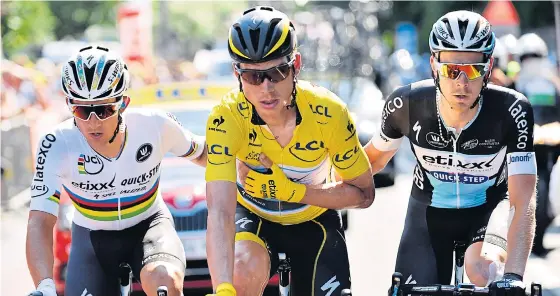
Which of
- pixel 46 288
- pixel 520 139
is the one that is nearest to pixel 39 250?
pixel 46 288

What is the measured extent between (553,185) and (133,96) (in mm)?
4669

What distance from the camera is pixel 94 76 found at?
17.9 feet

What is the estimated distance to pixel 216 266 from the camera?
4.70 metres

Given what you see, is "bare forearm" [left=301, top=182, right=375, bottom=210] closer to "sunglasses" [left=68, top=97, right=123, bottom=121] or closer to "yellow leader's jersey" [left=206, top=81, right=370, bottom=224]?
"yellow leader's jersey" [left=206, top=81, right=370, bottom=224]

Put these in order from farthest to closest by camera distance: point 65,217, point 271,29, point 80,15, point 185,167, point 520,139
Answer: point 80,15, point 185,167, point 65,217, point 520,139, point 271,29

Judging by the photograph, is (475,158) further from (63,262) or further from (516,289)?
(63,262)

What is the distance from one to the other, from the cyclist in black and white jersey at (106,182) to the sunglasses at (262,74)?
94 cm

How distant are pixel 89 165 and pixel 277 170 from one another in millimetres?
1274

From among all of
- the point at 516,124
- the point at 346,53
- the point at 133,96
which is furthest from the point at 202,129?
the point at 346,53

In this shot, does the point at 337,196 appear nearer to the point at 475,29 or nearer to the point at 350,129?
the point at 350,129

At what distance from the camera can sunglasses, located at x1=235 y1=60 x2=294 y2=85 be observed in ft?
16.1

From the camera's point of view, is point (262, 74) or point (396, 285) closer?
point (396, 285)

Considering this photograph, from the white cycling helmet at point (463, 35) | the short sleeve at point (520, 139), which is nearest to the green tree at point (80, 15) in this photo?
the white cycling helmet at point (463, 35)

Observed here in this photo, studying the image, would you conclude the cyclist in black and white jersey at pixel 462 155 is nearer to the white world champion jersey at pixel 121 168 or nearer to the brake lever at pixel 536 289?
the brake lever at pixel 536 289
